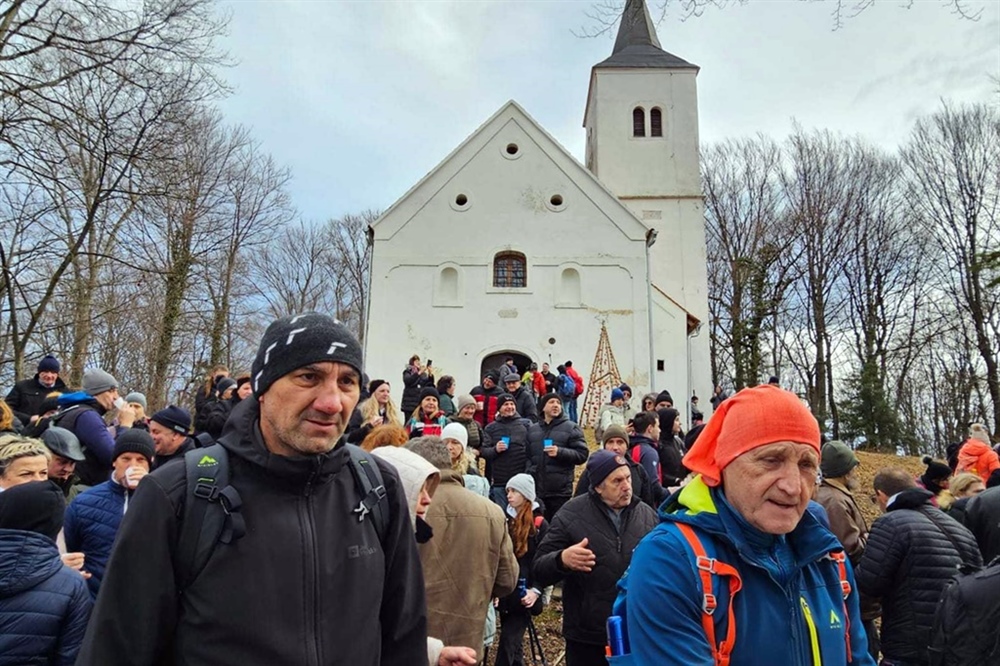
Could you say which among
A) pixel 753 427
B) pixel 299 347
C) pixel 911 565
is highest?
pixel 299 347

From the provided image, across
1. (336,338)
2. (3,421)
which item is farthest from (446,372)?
(336,338)

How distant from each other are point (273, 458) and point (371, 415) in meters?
3.97

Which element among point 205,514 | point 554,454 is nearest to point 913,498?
point 554,454

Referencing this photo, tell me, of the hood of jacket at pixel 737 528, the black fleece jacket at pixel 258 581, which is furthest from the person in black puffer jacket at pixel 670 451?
the black fleece jacket at pixel 258 581

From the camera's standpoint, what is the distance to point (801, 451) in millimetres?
2043

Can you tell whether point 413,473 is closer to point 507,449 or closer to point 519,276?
point 507,449

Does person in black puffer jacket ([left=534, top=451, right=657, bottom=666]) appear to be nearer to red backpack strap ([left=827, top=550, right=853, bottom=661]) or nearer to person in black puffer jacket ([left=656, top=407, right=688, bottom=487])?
red backpack strap ([left=827, top=550, right=853, bottom=661])

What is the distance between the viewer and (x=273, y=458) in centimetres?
186

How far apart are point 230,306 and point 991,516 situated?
24444mm

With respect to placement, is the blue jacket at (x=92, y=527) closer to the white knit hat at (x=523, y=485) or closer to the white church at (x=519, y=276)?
the white knit hat at (x=523, y=485)

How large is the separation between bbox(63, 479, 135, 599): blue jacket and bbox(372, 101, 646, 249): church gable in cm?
1810

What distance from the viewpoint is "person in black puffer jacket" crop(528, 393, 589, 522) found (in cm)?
702

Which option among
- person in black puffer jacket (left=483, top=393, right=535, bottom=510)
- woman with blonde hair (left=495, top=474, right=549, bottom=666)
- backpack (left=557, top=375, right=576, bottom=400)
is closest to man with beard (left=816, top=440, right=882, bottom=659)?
woman with blonde hair (left=495, top=474, right=549, bottom=666)

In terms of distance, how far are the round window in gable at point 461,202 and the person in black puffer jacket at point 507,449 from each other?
15.0 meters
